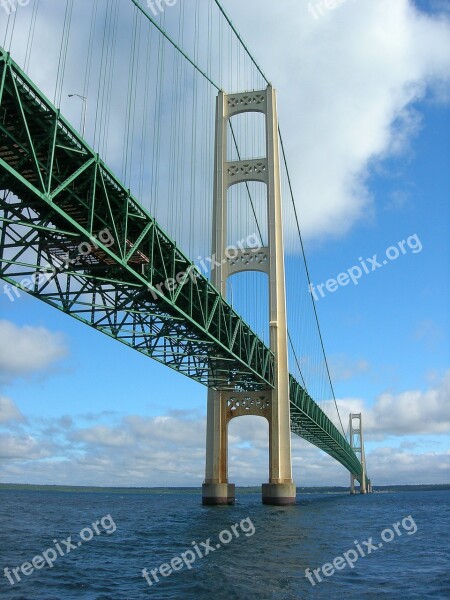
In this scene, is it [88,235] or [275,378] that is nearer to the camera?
[88,235]

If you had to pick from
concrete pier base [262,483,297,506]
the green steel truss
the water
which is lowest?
the water

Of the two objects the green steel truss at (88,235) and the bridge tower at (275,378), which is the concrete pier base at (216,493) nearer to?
the bridge tower at (275,378)

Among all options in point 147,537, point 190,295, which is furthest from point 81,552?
point 190,295

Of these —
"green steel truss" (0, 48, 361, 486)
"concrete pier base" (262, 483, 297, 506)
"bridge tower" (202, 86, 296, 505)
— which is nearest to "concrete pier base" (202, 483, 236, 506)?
"bridge tower" (202, 86, 296, 505)

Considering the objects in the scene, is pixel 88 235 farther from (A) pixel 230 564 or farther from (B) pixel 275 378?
(B) pixel 275 378

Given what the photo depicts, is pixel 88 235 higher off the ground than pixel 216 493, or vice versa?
pixel 88 235

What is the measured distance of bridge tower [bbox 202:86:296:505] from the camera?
40.8 metres

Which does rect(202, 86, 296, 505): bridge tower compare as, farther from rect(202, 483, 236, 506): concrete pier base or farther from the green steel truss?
the green steel truss

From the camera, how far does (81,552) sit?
19.2 metres

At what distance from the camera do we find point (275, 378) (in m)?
41.7

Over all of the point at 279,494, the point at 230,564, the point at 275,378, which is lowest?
the point at 230,564

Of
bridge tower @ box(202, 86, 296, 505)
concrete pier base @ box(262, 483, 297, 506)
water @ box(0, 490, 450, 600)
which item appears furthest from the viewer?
bridge tower @ box(202, 86, 296, 505)

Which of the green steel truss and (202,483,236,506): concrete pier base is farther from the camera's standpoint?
(202,483,236,506): concrete pier base

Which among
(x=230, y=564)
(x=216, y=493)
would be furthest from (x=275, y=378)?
(x=230, y=564)
